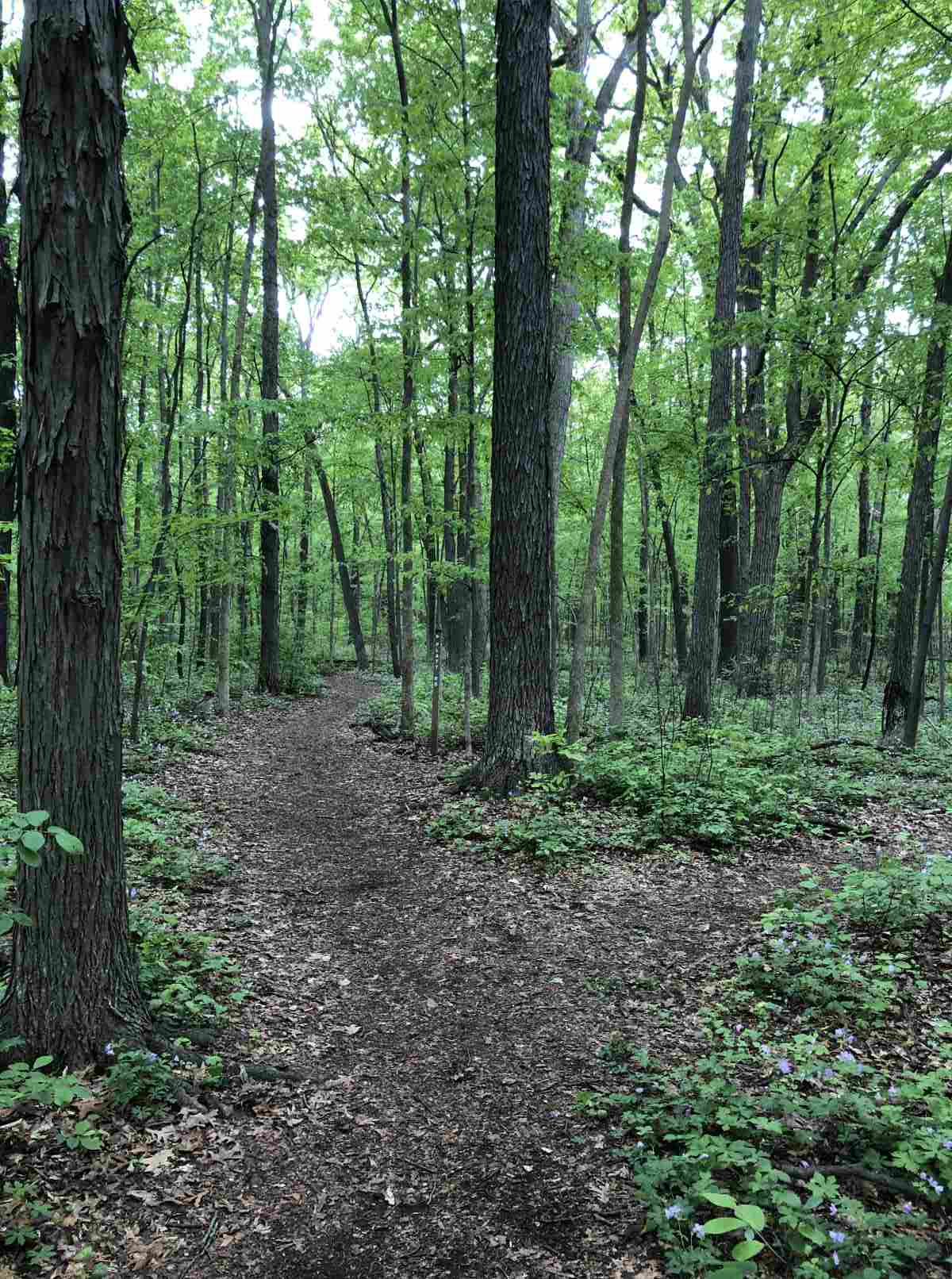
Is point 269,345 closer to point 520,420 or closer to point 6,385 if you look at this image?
point 6,385

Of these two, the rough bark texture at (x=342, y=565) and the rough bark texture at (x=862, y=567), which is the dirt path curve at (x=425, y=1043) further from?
the rough bark texture at (x=342, y=565)

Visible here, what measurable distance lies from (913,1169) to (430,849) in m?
4.75

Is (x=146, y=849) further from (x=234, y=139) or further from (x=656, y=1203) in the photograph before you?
(x=234, y=139)

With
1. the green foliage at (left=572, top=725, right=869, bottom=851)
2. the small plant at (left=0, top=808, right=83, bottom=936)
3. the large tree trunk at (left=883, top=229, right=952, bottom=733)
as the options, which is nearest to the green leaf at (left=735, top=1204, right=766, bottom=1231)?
the small plant at (left=0, top=808, right=83, bottom=936)

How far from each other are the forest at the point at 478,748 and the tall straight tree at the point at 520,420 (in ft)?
0.18

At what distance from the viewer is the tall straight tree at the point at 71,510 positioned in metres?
2.79

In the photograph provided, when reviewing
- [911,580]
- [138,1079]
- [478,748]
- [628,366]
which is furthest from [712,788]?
[911,580]

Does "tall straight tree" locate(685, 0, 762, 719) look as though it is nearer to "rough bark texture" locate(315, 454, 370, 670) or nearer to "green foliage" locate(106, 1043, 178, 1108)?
"green foliage" locate(106, 1043, 178, 1108)

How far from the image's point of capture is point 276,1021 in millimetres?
3850

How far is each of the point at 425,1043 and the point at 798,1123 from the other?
1850 millimetres

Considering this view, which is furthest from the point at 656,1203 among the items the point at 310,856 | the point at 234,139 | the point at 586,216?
the point at 234,139

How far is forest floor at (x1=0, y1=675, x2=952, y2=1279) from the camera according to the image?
2430 millimetres

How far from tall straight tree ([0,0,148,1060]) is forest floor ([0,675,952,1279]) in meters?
0.75

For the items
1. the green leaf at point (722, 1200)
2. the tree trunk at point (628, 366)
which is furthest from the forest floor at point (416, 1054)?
the tree trunk at point (628, 366)
